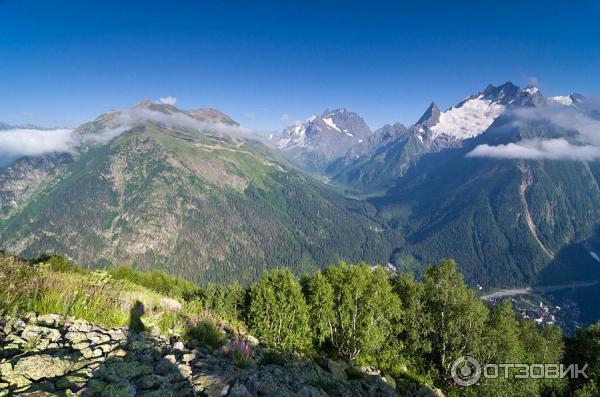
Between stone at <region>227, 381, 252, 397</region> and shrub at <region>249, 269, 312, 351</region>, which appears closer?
stone at <region>227, 381, 252, 397</region>

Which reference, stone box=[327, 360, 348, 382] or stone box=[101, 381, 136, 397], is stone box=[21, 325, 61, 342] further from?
stone box=[327, 360, 348, 382]

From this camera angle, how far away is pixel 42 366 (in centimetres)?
679

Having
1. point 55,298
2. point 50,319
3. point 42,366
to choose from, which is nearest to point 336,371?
point 50,319

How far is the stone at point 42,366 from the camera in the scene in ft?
21.2

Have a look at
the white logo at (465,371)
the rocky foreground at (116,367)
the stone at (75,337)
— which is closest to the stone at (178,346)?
the rocky foreground at (116,367)

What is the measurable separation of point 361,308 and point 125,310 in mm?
28120

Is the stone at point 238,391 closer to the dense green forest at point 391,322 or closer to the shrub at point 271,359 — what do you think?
the shrub at point 271,359

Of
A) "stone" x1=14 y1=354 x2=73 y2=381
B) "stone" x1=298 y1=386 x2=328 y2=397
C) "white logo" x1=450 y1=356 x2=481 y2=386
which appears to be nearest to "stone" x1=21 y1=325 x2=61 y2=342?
"stone" x1=14 y1=354 x2=73 y2=381

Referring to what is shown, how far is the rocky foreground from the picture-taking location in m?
6.42

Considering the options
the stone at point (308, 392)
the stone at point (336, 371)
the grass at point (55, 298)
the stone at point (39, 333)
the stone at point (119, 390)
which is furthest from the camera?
the stone at point (336, 371)

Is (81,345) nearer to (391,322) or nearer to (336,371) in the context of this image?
(336,371)

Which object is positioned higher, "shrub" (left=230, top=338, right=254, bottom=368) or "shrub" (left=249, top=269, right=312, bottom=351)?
"shrub" (left=230, top=338, right=254, bottom=368)

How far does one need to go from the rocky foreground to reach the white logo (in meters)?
30.2

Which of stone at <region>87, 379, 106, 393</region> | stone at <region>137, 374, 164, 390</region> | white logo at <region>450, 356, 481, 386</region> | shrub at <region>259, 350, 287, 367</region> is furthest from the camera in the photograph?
white logo at <region>450, 356, 481, 386</region>
